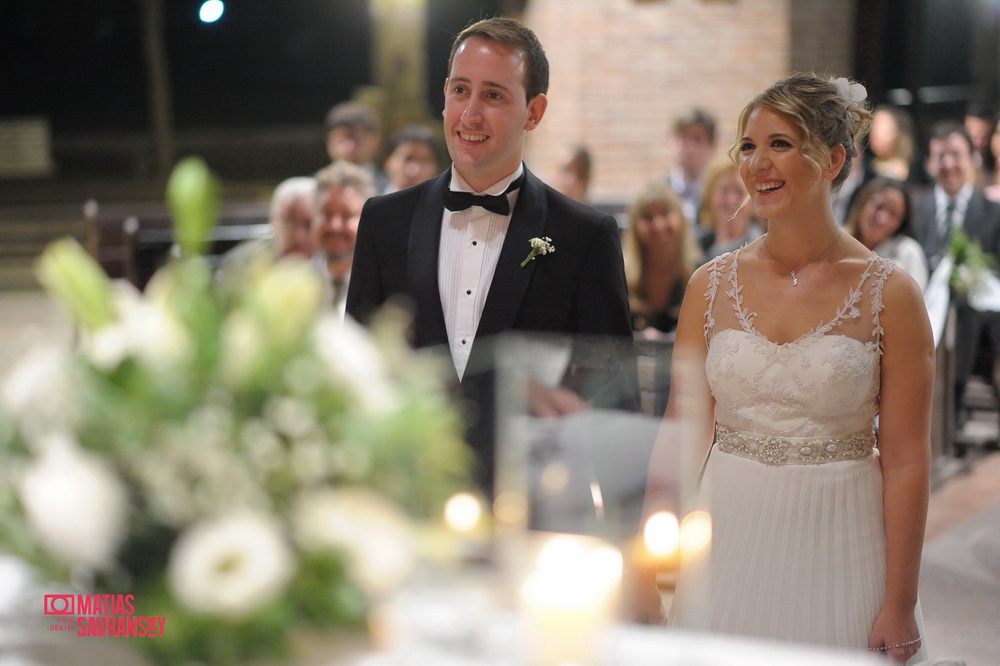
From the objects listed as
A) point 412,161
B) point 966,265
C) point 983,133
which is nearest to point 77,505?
point 412,161

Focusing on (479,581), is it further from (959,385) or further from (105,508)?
(959,385)

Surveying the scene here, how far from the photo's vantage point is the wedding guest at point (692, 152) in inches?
322

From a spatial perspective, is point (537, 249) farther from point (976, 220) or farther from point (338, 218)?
point (976, 220)

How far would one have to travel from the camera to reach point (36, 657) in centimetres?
135

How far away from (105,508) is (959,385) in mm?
6398

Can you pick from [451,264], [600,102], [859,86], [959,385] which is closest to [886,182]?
[959,385]

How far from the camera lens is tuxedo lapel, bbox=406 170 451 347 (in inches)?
99.6

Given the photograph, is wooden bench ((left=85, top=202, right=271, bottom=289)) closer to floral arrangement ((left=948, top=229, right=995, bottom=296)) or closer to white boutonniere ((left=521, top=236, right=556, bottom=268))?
floral arrangement ((left=948, top=229, right=995, bottom=296))

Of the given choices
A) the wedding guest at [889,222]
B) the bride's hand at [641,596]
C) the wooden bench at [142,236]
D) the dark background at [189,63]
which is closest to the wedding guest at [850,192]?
the wedding guest at [889,222]

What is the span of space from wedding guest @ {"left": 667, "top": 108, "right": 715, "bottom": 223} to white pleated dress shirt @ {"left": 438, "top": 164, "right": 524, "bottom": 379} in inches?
223

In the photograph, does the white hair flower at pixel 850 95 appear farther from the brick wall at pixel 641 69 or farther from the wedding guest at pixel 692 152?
the brick wall at pixel 641 69

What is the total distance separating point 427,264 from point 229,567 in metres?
1.44

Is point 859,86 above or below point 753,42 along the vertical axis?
below

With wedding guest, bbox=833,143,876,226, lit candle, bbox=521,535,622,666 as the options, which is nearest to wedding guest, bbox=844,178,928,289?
wedding guest, bbox=833,143,876,226
